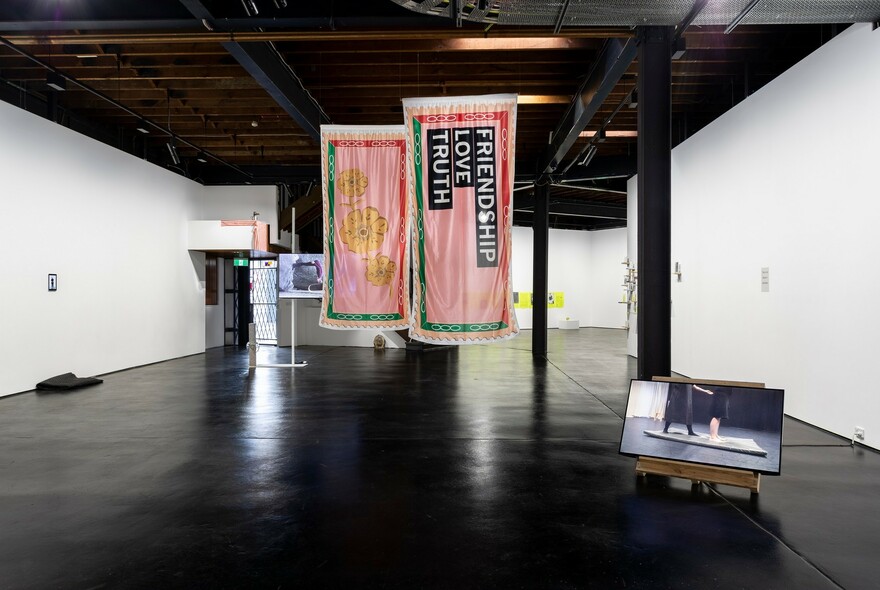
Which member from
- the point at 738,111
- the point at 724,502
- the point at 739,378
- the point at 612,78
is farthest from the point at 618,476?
the point at 738,111

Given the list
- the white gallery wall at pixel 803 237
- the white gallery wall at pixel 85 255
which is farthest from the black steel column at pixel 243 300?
the white gallery wall at pixel 803 237

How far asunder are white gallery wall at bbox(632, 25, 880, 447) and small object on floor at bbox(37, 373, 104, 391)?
9220 millimetres

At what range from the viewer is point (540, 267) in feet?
39.3

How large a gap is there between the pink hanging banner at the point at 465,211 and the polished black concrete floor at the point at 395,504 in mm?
1237

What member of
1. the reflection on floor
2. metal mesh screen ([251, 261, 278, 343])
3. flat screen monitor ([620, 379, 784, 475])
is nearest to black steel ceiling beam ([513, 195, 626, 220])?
metal mesh screen ([251, 261, 278, 343])

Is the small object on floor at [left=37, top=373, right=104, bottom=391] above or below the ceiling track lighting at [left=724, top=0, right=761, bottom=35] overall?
below

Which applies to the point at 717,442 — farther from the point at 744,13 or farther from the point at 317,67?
the point at 317,67

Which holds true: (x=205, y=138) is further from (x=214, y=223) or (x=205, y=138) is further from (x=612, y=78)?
(x=612, y=78)

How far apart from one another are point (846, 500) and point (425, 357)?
9.13 metres

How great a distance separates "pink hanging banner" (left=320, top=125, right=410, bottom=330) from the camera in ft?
18.2

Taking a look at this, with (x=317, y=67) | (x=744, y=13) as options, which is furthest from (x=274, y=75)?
(x=744, y=13)

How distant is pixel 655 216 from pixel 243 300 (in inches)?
503

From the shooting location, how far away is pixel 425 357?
12297 millimetres

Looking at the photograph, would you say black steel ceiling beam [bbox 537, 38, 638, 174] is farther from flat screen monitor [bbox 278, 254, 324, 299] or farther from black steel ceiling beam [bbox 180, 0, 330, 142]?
flat screen monitor [bbox 278, 254, 324, 299]
